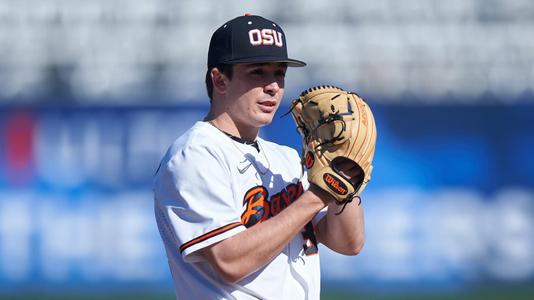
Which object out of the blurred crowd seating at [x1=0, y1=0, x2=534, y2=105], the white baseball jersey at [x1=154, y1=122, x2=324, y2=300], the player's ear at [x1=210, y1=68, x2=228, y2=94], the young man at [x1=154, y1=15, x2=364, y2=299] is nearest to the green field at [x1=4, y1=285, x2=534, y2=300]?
the blurred crowd seating at [x1=0, y1=0, x2=534, y2=105]

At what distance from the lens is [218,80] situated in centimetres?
290

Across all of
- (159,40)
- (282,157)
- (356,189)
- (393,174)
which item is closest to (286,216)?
(356,189)

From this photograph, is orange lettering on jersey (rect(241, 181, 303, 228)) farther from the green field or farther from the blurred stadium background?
the green field

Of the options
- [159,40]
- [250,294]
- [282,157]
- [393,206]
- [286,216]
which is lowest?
[250,294]

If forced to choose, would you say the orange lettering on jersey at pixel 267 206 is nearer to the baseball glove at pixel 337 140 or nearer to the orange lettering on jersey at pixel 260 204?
the orange lettering on jersey at pixel 260 204

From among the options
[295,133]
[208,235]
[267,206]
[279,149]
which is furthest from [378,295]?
[208,235]

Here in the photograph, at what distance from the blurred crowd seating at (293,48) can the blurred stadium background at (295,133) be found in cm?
1

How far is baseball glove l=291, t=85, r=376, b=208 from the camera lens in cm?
267

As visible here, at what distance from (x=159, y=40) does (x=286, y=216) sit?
5.45 meters

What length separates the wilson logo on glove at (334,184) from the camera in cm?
265

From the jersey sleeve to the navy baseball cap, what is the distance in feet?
1.04

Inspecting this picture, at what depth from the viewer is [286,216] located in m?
2.59

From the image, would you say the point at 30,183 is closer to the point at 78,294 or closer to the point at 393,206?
the point at 78,294

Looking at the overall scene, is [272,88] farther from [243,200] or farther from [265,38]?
[243,200]
